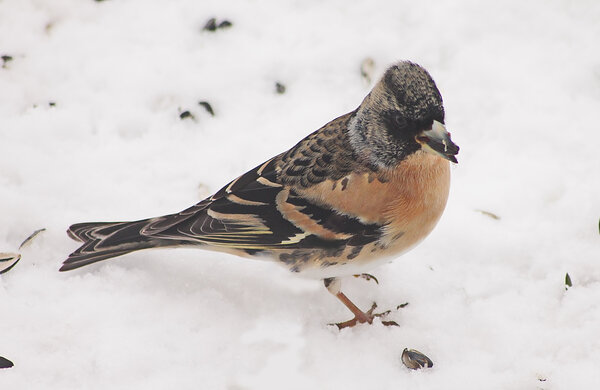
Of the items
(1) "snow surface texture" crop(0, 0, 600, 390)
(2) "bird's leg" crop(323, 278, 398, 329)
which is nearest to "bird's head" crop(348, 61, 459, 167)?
(2) "bird's leg" crop(323, 278, 398, 329)

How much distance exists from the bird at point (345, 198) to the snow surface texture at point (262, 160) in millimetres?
258

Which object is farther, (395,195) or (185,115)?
(185,115)

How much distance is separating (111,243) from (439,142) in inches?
53.3

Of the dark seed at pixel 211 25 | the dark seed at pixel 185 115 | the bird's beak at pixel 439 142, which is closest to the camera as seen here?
the bird's beak at pixel 439 142

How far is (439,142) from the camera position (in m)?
2.24

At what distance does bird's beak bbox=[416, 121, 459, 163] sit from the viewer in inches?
87.6

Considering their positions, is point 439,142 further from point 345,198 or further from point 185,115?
point 185,115

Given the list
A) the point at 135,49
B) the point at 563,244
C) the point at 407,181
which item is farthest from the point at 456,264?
the point at 135,49

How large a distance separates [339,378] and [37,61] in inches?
95.9

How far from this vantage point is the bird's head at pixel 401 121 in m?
2.25

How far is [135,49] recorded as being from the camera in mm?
3803

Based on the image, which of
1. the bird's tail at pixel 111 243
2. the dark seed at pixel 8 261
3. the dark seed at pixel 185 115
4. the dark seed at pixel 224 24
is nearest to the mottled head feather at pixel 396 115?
the bird's tail at pixel 111 243

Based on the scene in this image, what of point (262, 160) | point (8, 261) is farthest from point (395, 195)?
point (8, 261)

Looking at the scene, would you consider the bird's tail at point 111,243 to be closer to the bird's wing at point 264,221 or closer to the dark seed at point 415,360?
the bird's wing at point 264,221
